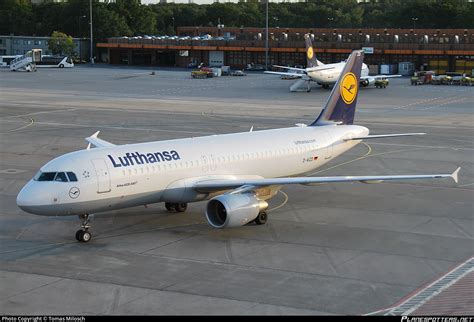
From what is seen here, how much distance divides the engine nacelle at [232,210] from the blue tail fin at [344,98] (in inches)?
439

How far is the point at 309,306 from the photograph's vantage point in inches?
908

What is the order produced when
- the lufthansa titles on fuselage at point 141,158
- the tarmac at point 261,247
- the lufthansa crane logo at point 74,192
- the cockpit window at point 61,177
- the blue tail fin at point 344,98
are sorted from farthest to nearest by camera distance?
1. the blue tail fin at point 344,98
2. the lufthansa titles on fuselage at point 141,158
3. the cockpit window at point 61,177
4. the lufthansa crane logo at point 74,192
5. the tarmac at point 261,247

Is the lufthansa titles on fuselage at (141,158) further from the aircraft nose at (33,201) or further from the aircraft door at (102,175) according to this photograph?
the aircraft nose at (33,201)

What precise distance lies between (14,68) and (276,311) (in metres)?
139

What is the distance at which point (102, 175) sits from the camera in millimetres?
30375

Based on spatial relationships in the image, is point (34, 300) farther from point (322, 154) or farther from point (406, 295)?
point (322, 154)

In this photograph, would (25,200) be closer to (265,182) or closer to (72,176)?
(72,176)

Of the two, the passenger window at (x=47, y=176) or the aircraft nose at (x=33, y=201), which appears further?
the passenger window at (x=47, y=176)

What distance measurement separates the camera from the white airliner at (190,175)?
2978 centimetres

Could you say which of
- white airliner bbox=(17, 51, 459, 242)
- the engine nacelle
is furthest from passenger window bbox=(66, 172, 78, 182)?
the engine nacelle

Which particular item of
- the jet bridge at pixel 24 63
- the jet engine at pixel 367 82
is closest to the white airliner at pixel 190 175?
the jet engine at pixel 367 82

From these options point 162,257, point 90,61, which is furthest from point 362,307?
point 90,61

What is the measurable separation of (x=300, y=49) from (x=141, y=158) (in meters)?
132

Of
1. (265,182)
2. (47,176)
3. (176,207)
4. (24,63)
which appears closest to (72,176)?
(47,176)
